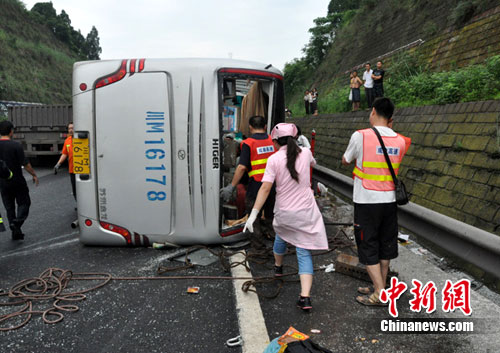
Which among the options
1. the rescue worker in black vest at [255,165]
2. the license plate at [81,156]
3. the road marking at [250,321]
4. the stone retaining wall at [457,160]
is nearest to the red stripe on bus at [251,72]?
the rescue worker in black vest at [255,165]

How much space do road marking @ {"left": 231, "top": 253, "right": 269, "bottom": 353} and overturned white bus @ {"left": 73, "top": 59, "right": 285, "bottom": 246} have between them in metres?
1.39

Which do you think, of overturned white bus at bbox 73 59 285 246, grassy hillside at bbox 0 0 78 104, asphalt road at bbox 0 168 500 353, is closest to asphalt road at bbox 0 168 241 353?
asphalt road at bbox 0 168 500 353

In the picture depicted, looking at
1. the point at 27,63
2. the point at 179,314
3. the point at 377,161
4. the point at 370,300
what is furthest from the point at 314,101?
the point at 27,63

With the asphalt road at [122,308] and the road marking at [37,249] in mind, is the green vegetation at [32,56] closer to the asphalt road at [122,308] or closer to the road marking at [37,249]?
the road marking at [37,249]

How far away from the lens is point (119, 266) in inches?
163

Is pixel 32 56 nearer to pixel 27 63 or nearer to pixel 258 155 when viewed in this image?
pixel 27 63

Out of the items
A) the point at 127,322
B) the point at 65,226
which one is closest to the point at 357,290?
the point at 127,322

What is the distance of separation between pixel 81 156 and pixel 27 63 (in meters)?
39.4

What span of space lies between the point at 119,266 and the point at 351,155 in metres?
2.81

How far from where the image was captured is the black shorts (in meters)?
3.19

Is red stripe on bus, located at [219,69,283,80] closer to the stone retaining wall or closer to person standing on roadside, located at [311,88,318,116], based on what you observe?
the stone retaining wall

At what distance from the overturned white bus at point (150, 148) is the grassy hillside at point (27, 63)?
2884 centimetres

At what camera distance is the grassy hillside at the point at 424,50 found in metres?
7.18

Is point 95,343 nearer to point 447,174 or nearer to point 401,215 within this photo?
point 401,215
